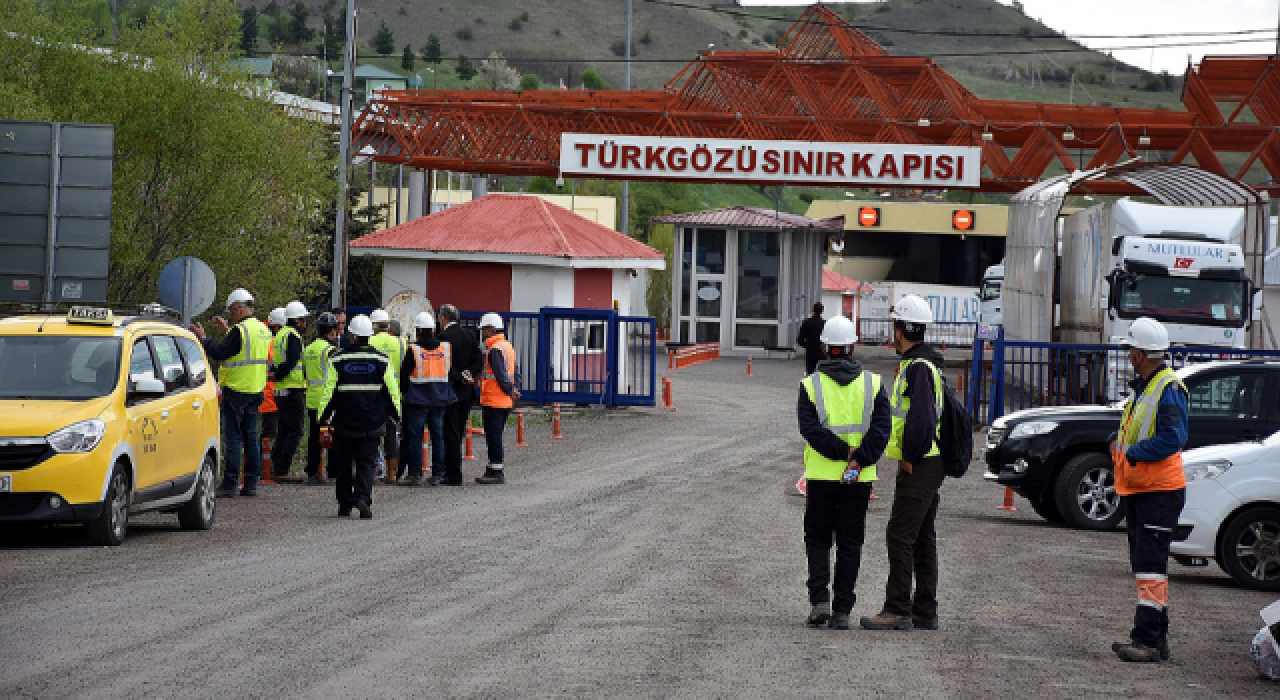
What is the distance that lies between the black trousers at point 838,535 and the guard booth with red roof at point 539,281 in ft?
60.3

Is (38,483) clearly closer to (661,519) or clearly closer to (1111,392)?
(661,519)

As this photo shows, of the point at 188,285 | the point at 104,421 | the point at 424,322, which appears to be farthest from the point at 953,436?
the point at 188,285

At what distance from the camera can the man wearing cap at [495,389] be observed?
58.2 feet

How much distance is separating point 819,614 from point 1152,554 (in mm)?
1943

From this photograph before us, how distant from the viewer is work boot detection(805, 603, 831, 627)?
9.40m

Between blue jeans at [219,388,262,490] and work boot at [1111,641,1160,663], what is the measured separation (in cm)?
1012

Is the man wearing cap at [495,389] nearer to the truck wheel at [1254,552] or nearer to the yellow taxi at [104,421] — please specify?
the yellow taxi at [104,421]

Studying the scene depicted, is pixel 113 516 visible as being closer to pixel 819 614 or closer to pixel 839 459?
pixel 819 614

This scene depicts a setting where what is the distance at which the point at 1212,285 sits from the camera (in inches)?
1030

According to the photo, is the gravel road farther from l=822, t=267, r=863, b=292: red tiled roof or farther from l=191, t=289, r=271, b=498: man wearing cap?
l=822, t=267, r=863, b=292: red tiled roof

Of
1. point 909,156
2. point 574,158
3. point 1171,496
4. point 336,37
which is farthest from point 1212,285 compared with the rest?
point 336,37

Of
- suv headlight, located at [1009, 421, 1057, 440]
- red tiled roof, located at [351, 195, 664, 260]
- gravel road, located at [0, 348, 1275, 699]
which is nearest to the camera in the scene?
gravel road, located at [0, 348, 1275, 699]

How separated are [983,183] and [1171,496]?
28.1 meters

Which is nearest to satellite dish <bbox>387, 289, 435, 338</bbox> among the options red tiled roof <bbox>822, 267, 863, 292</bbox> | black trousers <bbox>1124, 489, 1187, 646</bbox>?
black trousers <bbox>1124, 489, 1187, 646</bbox>
